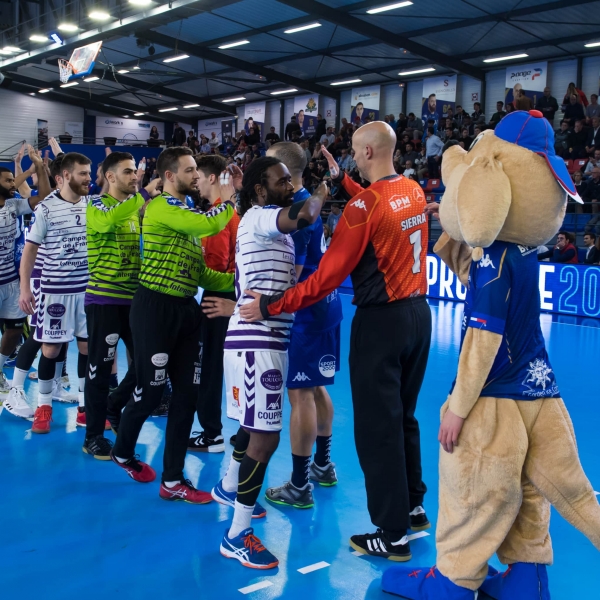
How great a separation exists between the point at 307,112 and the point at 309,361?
23948mm

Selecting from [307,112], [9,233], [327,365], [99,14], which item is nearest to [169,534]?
[327,365]

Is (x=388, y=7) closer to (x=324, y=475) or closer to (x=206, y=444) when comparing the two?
(x=206, y=444)

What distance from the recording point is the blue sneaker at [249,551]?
3.05 m

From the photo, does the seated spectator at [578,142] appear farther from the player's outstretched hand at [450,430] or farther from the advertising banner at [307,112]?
the player's outstretched hand at [450,430]

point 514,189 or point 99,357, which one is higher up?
point 514,189

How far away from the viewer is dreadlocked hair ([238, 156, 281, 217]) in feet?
10.6

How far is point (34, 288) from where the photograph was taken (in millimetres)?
5641

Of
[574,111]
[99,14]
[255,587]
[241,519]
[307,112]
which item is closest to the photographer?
[255,587]

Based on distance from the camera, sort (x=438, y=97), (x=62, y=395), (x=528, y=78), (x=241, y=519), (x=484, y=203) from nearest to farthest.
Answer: (x=484, y=203), (x=241, y=519), (x=62, y=395), (x=528, y=78), (x=438, y=97)

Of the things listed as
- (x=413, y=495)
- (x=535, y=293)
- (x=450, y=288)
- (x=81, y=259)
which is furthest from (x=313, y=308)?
(x=450, y=288)

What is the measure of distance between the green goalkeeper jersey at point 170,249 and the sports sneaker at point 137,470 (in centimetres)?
108

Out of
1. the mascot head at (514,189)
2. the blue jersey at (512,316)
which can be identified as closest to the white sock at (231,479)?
the blue jersey at (512,316)

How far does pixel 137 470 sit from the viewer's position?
4.07m

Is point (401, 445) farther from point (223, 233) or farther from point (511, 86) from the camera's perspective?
point (511, 86)
